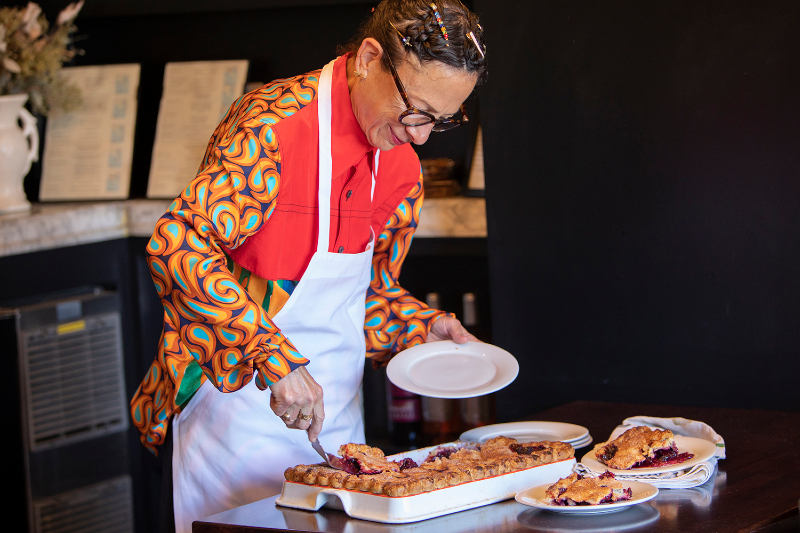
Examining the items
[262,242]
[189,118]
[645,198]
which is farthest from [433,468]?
[189,118]

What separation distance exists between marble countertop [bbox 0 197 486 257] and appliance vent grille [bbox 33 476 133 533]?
72 centimetres

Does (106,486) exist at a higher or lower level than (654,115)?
lower

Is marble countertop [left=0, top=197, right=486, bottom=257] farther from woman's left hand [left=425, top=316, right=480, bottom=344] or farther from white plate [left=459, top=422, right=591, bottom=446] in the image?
white plate [left=459, top=422, right=591, bottom=446]

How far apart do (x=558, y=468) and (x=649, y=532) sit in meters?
0.20

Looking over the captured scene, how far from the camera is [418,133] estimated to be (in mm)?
1313

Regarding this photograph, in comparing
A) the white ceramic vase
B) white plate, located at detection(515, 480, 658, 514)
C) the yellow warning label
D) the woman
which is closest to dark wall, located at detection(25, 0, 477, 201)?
the white ceramic vase

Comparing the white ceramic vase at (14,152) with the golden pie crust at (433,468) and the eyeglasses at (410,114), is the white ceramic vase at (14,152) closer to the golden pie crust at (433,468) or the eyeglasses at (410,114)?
the eyeglasses at (410,114)

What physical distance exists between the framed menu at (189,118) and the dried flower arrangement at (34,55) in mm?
341

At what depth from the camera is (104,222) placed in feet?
8.80

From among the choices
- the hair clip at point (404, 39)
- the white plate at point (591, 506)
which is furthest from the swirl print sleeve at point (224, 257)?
the white plate at point (591, 506)

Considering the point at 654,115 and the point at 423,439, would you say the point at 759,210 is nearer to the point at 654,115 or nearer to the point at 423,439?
the point at 654,115

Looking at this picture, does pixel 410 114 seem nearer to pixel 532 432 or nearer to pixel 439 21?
pixel 439 21

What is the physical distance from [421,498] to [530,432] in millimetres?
449

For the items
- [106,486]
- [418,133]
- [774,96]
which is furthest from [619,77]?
[106,486]
